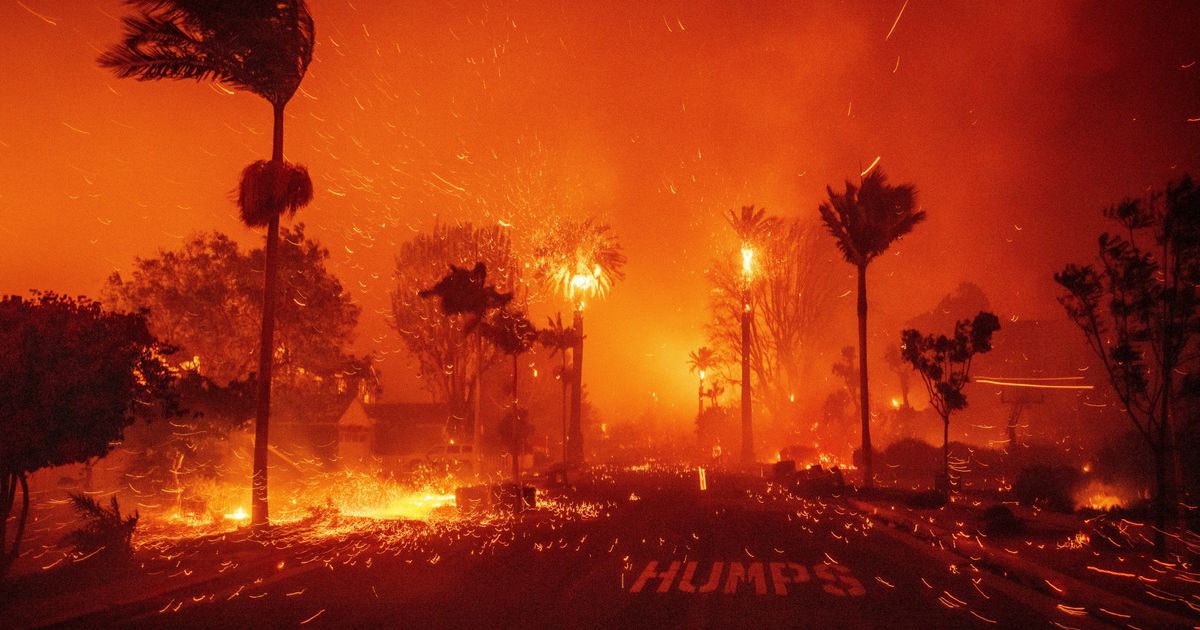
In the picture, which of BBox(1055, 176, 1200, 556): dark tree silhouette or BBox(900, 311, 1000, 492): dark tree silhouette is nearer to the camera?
BBox(1055, 176, 1200, 556): dark tree silhouette

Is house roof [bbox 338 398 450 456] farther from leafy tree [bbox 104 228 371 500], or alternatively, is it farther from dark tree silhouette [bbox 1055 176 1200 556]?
dark tree silhouette [bbox 1055 176 1200 556]

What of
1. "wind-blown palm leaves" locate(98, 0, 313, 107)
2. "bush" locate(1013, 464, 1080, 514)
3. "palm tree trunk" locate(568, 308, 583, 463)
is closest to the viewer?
"wind-blown palm leaves" locate(98, 0, 313, 107)

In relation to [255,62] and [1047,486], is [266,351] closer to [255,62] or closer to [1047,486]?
[255,62]

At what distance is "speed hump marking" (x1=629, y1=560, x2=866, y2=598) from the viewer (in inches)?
448

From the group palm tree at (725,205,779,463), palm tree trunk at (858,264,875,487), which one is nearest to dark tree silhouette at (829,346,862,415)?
palm tree at (725,205,779,463)

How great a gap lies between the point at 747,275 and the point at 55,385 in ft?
153

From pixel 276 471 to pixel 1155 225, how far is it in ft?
80.8

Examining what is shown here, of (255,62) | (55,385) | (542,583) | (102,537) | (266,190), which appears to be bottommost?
(542,583)

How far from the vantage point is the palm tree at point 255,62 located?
17.2 meters

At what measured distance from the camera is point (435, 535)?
1925 cm

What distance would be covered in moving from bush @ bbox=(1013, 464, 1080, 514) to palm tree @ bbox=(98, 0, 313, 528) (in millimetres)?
19694

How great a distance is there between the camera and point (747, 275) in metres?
54.9

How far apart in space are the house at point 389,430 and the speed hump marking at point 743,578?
3564 centimetres

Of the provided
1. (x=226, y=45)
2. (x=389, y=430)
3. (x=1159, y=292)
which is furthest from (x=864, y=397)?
A: (x=389, y=430)
